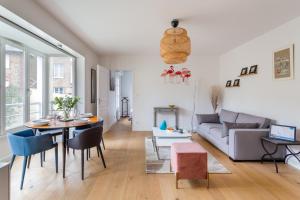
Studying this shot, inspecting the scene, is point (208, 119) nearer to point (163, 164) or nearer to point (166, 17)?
point (163, 164)

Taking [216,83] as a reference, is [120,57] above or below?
above

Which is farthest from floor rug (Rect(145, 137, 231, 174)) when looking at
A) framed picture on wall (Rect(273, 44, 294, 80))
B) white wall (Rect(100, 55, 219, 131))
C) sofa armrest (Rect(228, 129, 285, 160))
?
white wall (Rect(100, 55, 219, 131))

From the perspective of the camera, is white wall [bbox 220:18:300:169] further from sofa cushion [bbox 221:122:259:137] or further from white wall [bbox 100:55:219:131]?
Result: white wall [bbox 100:55:219:131]

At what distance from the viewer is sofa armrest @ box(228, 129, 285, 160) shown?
131 inches

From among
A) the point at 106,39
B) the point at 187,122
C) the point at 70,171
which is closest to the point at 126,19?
the point at 106,39

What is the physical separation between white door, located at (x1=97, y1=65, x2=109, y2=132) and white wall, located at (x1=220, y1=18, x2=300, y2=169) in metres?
3.80

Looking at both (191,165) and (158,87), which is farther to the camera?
(158,87)

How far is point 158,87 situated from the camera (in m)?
Result: 6.29

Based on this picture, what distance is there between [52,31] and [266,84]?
14.1 ft

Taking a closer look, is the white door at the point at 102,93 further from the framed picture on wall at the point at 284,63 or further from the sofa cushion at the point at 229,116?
the framed picture on wall at the point at 284,63

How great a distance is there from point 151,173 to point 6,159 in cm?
262

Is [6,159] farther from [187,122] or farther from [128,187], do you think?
[187,122]

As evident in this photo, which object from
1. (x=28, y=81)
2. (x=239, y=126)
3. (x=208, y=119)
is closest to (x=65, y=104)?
(x=28, y=81)

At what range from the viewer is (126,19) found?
10.8 feet
